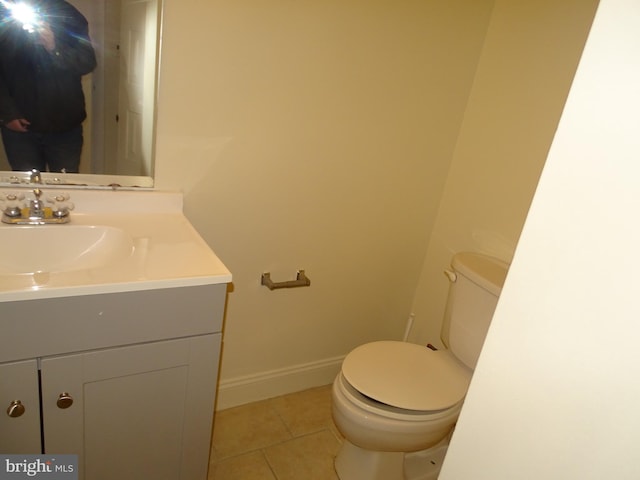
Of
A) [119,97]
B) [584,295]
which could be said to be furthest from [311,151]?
[584,295]

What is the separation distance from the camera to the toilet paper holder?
1681mm

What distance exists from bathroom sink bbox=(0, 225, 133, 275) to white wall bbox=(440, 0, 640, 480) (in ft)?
3.05

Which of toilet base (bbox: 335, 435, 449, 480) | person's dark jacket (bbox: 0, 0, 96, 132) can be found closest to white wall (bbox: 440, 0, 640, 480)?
toilet base (bbox: 335, 435, 449, 480)

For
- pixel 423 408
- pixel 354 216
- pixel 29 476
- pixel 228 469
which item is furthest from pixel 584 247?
pixel 228 469

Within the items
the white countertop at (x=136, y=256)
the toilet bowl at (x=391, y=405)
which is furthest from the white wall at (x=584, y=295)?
the toilet bowl at (x=391, y=405)

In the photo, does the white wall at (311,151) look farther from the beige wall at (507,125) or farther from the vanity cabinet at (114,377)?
the vanity cabinet at (114,377)

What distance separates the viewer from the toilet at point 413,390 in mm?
1324

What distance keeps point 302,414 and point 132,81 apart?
1.44 metres

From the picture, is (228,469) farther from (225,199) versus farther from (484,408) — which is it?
(484,408)

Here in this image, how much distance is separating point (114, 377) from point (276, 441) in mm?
879

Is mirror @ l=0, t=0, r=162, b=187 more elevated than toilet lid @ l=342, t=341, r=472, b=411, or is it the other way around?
mirror @ l=0, t=0, r=162, b=187

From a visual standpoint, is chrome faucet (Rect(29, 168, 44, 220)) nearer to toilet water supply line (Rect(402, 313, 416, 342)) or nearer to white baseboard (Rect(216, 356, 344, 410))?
white baseboard (Rect(216, 356, 344, 410))

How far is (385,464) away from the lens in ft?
4.81

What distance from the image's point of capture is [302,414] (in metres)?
1.86
